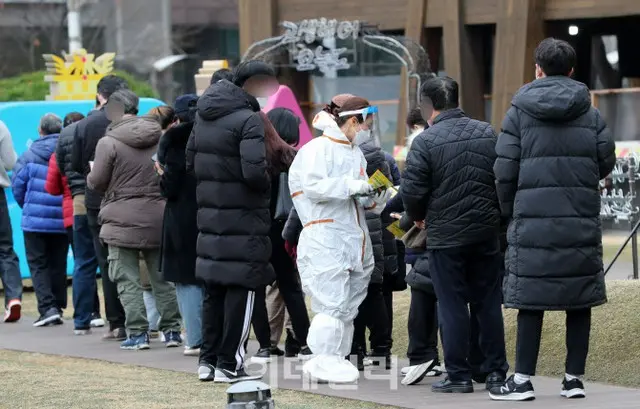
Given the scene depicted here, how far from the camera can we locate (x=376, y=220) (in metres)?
9.82

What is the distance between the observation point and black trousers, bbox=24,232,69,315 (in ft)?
45.1

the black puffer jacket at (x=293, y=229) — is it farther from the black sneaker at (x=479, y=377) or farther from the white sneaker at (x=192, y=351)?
the white sneaker at (x=192, y=351)

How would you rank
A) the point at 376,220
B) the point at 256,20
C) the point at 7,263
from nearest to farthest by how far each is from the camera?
the point at 376,220 < the point at 7,263 < the point at 256,20

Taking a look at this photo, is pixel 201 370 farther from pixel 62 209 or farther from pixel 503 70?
pixel 503 70

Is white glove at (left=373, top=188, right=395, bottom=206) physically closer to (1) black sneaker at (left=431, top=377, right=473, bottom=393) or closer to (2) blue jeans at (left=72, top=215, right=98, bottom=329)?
(1) black sneaker at (left=431, top=377, right=473, bottom=393)

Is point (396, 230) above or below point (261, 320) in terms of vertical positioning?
above

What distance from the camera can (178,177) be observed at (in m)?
10.4

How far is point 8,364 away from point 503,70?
14006 mm

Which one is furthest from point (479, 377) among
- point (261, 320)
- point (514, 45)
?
point (514, 45)

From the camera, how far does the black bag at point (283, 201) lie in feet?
33.7

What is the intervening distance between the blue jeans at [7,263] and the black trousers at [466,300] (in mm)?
5963

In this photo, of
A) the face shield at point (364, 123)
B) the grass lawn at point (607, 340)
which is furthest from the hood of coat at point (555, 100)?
the grass lawn at point (607, 340)

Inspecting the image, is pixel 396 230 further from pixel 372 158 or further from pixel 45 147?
pixel 45 147

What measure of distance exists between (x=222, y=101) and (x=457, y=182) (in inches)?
64.0
